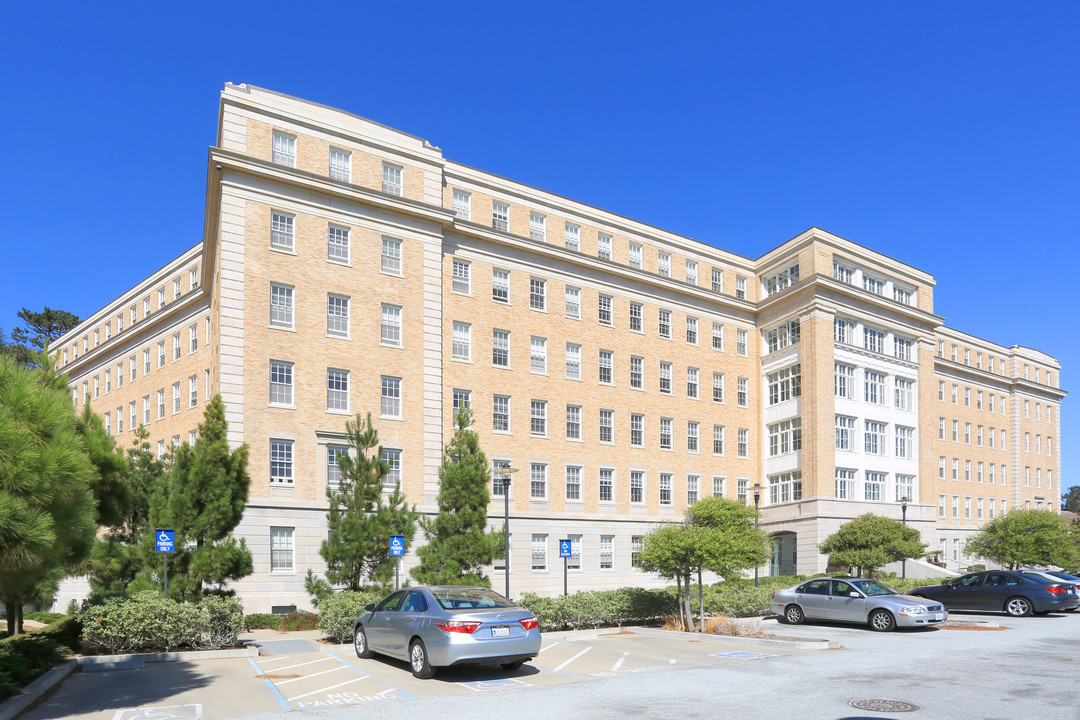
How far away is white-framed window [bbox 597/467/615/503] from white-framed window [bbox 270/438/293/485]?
16807 millimetres

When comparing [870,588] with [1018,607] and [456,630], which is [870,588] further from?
[456,630]

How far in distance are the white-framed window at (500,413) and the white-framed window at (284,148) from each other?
13642 mm

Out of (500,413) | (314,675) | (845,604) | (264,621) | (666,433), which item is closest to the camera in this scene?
(314,675)

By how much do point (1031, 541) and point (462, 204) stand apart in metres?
33.2

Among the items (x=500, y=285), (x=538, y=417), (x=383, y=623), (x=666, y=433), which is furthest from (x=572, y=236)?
(x=383, y=623)

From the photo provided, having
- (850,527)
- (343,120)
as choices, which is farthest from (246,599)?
(850,527)

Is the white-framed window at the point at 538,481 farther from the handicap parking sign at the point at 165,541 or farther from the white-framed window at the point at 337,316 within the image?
the handicap parking sign at the point at 165,541

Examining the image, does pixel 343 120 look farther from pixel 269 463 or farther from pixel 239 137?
pixel 269 463

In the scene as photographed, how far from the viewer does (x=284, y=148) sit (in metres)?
34.2

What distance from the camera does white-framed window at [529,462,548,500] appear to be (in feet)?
132

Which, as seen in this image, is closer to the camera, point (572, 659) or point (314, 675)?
point (314, 675)

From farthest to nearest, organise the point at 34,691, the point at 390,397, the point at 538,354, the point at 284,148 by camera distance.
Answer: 1. the point at 538,354
2. the point at 390,397
3. the point at 284,148
4. the point at 34,691

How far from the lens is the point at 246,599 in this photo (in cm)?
2978

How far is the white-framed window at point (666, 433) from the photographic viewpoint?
150 ft
